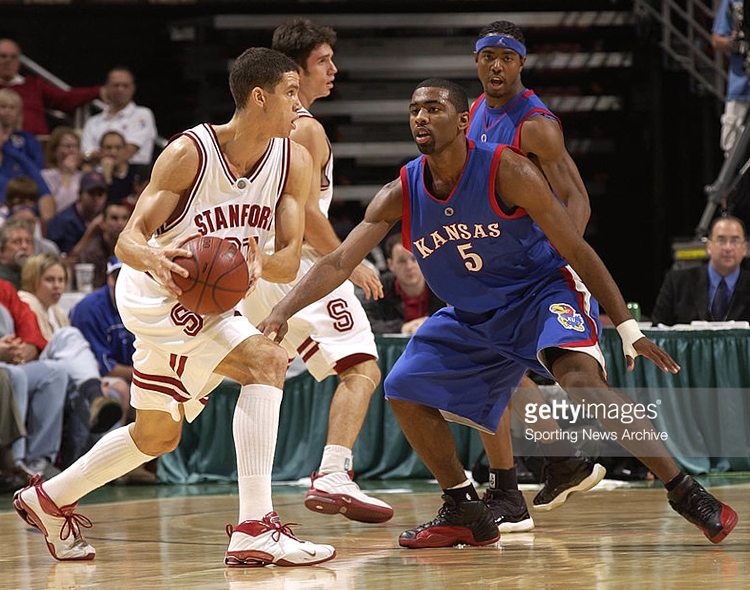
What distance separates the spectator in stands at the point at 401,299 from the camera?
28.8ft

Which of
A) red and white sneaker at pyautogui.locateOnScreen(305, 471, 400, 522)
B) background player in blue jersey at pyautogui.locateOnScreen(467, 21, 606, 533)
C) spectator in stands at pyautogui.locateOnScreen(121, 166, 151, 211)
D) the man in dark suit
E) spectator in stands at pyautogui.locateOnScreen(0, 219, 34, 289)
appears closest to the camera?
red and white sneaker at pyautogui.locateOnScreen(305, 471, 400, 522)

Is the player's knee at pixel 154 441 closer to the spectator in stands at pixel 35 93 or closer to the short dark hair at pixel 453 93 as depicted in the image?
the short dark hair at pixel 453 93

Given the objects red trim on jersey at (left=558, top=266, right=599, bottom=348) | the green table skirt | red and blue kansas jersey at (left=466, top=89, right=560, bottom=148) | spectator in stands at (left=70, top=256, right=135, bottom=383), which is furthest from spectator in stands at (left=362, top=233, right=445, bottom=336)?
red trim on jersey at (left=558, top=266, right=599, bottom=348)

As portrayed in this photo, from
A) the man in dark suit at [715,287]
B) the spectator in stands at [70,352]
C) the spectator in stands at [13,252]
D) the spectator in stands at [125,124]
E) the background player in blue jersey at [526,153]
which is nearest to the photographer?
the background player in blue jersey at [526,153]

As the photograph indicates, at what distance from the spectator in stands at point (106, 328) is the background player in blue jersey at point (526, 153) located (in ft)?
12.4

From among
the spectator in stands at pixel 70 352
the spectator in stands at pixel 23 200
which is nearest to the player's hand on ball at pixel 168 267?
the spectator in stands at pixel 70 352

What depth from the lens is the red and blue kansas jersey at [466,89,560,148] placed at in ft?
18.7

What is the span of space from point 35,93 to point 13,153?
5.29 feet

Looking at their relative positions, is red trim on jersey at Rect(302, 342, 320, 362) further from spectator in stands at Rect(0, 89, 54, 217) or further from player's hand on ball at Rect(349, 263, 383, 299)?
spectator in stands at Rect(0, 89, 54, 217)

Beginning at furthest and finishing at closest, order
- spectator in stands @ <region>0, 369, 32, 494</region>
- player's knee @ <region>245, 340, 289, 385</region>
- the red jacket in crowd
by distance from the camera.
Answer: the red jacket in crowd < spectator in stands @ <region>0, 369, 32, 494</region> < player's knee @ <region>245, 340, 289, 385</region>

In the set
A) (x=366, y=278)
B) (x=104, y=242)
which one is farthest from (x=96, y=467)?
(x=104, y=242)

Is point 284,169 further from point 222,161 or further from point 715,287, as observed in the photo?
point 715,287

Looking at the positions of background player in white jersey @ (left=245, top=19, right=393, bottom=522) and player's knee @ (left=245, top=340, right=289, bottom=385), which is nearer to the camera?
player's knee @ (left=245, top=340, right=289, bottom=385)

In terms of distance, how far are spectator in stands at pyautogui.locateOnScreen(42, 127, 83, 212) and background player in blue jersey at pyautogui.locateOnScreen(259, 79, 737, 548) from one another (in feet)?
A: 22.6
